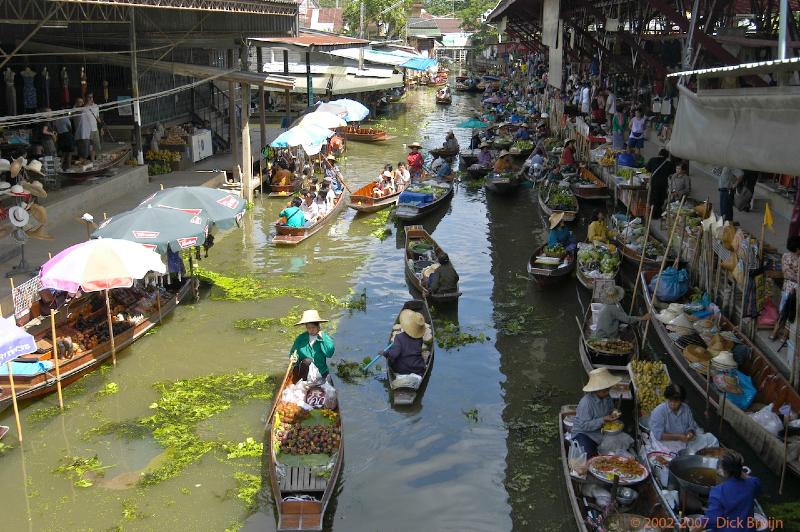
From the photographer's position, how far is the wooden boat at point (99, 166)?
19953mm

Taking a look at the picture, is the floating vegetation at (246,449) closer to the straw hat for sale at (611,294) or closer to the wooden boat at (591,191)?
the straw hat for sale at (611,294)

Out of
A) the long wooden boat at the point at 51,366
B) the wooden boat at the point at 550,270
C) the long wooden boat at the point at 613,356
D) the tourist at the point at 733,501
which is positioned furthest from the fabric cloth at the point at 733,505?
the wooden boat at the point at 550,270

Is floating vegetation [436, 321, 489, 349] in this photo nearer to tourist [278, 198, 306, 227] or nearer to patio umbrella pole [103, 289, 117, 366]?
patio umbrella pole [103, 289, 117, 366]

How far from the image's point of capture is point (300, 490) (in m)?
8.61

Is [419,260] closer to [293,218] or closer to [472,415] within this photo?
[293,218]

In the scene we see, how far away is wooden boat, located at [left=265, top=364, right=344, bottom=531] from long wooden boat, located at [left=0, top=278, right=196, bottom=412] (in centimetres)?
392

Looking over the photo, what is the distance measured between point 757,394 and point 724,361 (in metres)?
0.62

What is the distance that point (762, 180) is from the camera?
18.5 metres

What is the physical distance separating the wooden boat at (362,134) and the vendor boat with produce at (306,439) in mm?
25828

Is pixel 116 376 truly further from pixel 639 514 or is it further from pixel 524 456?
pixel 639 514

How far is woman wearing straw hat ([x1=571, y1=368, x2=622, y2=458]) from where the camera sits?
9203mm

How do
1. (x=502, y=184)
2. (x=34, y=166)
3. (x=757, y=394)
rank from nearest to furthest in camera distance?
(x=757, y=394) < (x=34, y=166) < (x=502, y=184)

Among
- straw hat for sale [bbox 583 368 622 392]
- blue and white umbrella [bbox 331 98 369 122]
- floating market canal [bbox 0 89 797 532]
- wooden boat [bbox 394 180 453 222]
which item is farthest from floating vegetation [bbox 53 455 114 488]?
blue and white umbrella [bbox 331 98 369 122]

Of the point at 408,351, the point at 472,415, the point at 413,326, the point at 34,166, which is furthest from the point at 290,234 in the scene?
the point at 472,415
